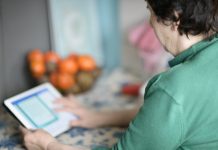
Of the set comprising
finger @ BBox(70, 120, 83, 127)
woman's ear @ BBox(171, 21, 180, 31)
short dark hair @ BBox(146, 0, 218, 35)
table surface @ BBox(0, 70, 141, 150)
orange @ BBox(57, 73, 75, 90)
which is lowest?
table surface @ BBox(0, 70, 141, 150)

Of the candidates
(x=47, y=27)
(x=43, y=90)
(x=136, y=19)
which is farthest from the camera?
(x=136, y=19)

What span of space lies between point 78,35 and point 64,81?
0.31 metres

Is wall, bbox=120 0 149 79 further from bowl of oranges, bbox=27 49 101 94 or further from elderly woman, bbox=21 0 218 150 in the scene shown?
elderly woman, bbox=21 0 218 150

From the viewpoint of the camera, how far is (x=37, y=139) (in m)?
0.91

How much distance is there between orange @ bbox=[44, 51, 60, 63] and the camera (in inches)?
51.4

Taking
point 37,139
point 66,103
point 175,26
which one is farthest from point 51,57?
point 175,26

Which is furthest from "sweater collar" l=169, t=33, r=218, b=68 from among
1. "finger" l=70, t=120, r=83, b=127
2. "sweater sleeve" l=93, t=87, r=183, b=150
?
"finger" l=70, t=120, r=83, b=127

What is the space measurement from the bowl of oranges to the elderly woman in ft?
1.88

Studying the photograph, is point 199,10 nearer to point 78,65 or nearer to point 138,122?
point 138,122

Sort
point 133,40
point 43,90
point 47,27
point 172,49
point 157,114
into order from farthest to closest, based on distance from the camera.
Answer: point 133,40
point 47,27
point 43,90
point 172,49
point 157,114

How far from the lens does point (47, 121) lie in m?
1.05

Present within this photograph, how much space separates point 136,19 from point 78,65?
478 millimetres

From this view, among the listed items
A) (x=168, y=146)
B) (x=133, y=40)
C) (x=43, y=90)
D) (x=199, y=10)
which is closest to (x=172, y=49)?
(x=199, y=10)

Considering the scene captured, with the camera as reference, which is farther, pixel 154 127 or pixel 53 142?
pixel 53 142
